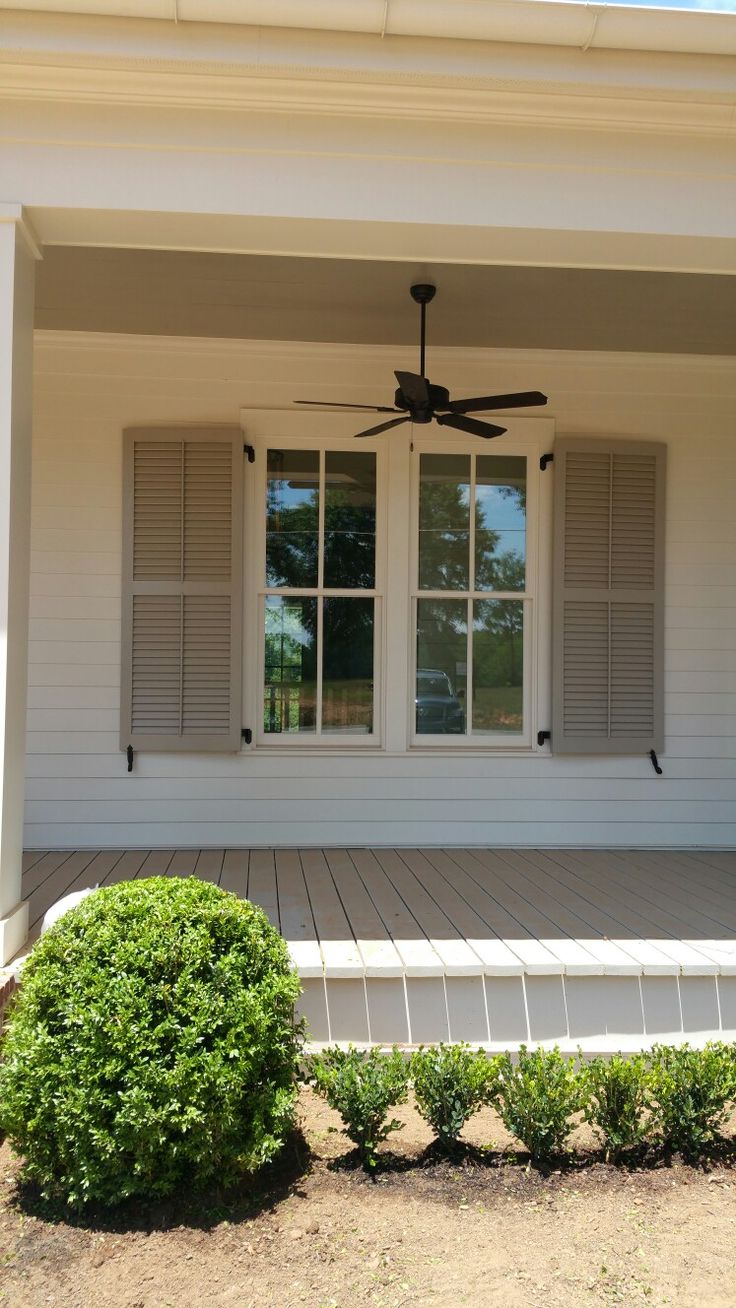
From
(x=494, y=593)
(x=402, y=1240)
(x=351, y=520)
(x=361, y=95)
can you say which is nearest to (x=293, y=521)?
(x=351, y=520)

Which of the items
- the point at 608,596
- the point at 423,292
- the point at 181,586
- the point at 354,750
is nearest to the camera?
the point at 423,292

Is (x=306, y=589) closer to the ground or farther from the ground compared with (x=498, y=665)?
farther from the ground

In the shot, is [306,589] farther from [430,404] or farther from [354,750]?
[430,404]

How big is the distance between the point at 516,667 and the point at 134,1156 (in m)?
3.36

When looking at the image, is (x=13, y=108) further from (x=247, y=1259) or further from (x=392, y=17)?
(x=247, y=1259)

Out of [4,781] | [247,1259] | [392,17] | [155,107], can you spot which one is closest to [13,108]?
[155,107]

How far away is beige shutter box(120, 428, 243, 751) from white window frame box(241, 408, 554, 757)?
0.14 m

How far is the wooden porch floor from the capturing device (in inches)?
113

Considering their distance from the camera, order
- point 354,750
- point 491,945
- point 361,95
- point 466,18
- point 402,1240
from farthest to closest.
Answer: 1. point 354,750
2. point 491,945
3. point 361,95
4. point 466,18
5. point 402,1240

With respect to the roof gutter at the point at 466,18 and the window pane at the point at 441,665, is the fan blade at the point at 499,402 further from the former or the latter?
the roof gutter at the point at 466,18

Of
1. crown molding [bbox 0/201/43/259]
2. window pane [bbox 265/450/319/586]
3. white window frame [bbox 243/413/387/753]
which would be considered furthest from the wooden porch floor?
crown molding [bbox 0/201/43/259]

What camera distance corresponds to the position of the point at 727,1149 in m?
2.50

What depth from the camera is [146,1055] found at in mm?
2146

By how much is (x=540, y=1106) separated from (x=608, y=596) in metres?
3.09
